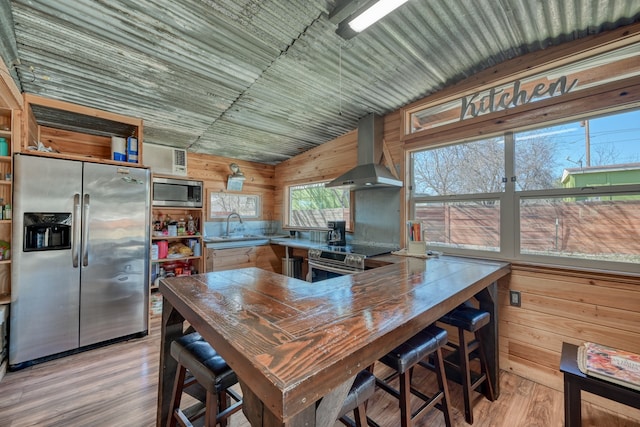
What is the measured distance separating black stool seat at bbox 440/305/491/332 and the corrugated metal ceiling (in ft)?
6.69

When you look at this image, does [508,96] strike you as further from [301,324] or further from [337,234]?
[301,324]

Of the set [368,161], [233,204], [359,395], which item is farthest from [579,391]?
[233,204]

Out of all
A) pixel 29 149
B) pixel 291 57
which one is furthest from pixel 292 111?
pixel 29 149

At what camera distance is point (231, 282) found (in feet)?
4.87

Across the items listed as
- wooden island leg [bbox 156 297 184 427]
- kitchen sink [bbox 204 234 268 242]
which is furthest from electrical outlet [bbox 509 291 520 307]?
kitchen sink [bbox 204 234 268 242]

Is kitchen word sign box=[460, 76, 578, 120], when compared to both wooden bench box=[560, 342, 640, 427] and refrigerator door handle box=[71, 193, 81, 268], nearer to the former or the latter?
wooden bench box=[560, 342, 640, 427]

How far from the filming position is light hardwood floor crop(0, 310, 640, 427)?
1.66 metres

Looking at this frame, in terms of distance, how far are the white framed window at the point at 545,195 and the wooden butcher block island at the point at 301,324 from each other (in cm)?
76

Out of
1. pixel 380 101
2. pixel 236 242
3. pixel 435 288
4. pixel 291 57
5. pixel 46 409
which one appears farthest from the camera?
pixel 236 242

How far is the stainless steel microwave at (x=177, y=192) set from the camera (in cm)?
329

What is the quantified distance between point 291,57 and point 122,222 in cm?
228

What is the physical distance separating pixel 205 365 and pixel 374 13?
6.76 feet

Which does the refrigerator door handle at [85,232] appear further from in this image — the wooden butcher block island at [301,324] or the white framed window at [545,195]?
the white framed window at [545,195]

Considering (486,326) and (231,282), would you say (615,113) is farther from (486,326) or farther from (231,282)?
(231,282)
